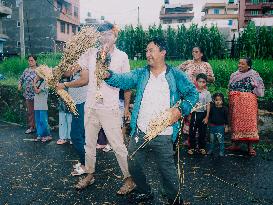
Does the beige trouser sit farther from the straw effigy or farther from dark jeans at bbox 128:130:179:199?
dark jeans at bbox 128:130:179:199

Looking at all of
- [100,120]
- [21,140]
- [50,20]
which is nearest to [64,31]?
[50,20]

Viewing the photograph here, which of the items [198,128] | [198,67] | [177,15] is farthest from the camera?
[177,15]

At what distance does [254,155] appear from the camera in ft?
23.6

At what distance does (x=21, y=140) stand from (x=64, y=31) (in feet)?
163

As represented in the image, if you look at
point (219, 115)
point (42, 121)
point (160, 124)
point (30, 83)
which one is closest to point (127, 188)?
point (160, 124)

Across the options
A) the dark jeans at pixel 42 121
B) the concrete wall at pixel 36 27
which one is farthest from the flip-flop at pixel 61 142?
the concrete wall at pixel 36 27

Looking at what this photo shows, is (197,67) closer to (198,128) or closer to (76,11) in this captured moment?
(198,128)

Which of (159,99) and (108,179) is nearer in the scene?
(159,99)

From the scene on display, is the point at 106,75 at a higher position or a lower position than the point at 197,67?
lower

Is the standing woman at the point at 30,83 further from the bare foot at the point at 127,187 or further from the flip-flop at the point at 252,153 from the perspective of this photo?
the flip-flop at the point at 252,153

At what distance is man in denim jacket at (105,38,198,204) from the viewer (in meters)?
4.02

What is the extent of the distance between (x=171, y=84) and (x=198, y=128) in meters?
3.57

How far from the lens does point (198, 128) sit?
736 cm

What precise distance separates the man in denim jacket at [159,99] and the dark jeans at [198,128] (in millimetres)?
3239
